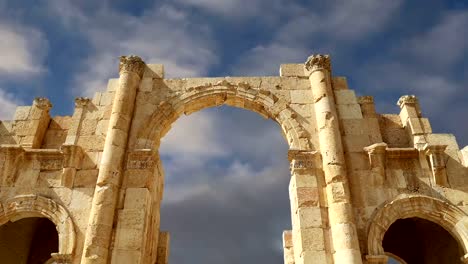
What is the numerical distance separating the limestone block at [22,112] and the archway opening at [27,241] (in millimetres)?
3319

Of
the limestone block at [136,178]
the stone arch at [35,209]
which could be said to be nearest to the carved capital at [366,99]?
the limestone block at [136,178]

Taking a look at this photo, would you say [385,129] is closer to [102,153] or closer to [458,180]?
[458,180]

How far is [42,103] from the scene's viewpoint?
36.1 ft

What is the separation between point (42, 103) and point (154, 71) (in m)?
3.13

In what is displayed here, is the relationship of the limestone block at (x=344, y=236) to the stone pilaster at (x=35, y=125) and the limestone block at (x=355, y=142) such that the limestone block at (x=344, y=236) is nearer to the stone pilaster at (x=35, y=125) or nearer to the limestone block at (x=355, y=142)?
the limestone block at (x=355, y=142)

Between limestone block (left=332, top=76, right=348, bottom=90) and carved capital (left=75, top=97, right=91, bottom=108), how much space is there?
22.2ft

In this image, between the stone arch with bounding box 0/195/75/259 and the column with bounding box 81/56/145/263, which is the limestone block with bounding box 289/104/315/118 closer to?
the column with bounding box 81/56/145/263

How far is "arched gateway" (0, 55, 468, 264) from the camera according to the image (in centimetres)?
884

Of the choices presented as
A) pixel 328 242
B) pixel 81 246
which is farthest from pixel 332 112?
pixel 81 246

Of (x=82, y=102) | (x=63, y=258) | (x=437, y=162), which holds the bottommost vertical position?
(x=63, y=258)

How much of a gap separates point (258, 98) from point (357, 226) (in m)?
4.15

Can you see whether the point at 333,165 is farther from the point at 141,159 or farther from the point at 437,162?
the point at 141,159

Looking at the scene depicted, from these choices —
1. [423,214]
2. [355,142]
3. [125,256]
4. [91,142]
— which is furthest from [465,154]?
[91,142]

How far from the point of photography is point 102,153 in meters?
9.99
